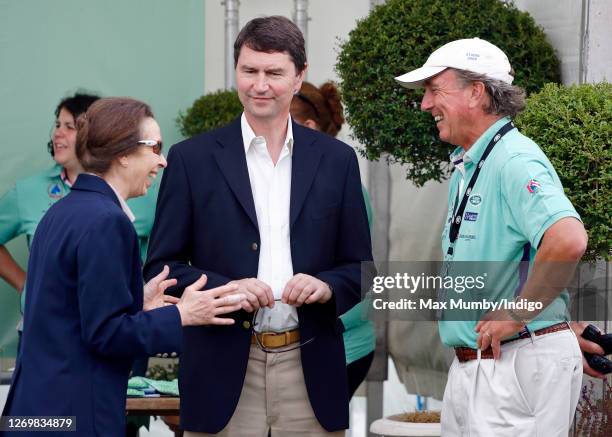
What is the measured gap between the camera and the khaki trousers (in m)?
→ 3.79

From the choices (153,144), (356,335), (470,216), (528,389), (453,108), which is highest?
(453,108)

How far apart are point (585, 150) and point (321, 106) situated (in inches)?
79.5

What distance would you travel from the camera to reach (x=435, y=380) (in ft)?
22.3

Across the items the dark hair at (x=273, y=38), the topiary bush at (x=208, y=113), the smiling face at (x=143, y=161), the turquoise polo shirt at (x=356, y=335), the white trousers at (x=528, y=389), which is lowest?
the turquoise polo shirt at (x=356, y=335)

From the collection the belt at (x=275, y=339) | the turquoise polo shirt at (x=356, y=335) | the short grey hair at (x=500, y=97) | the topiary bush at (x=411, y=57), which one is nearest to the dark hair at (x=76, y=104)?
the topiary bush at (x=411, y=57)

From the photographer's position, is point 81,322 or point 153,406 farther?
point 153,406

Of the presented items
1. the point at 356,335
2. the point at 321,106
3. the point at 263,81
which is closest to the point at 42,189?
the point at 321,106

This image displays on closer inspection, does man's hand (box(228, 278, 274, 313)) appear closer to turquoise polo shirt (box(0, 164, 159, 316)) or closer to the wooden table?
the wooden table

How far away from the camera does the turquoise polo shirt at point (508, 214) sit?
3377 millimetres

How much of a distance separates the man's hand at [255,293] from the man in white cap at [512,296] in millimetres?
544

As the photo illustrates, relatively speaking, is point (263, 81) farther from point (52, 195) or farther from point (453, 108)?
point (52, 195)

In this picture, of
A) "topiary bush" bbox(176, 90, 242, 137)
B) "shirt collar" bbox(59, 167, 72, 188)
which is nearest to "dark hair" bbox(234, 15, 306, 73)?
"shirt collar" bbox(59, 167, 72, 188)

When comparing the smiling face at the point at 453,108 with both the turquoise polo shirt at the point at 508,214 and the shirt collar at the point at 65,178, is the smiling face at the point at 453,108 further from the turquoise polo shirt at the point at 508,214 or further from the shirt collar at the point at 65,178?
the shirt collar at the point at 65,178

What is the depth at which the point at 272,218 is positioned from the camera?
3.85m
